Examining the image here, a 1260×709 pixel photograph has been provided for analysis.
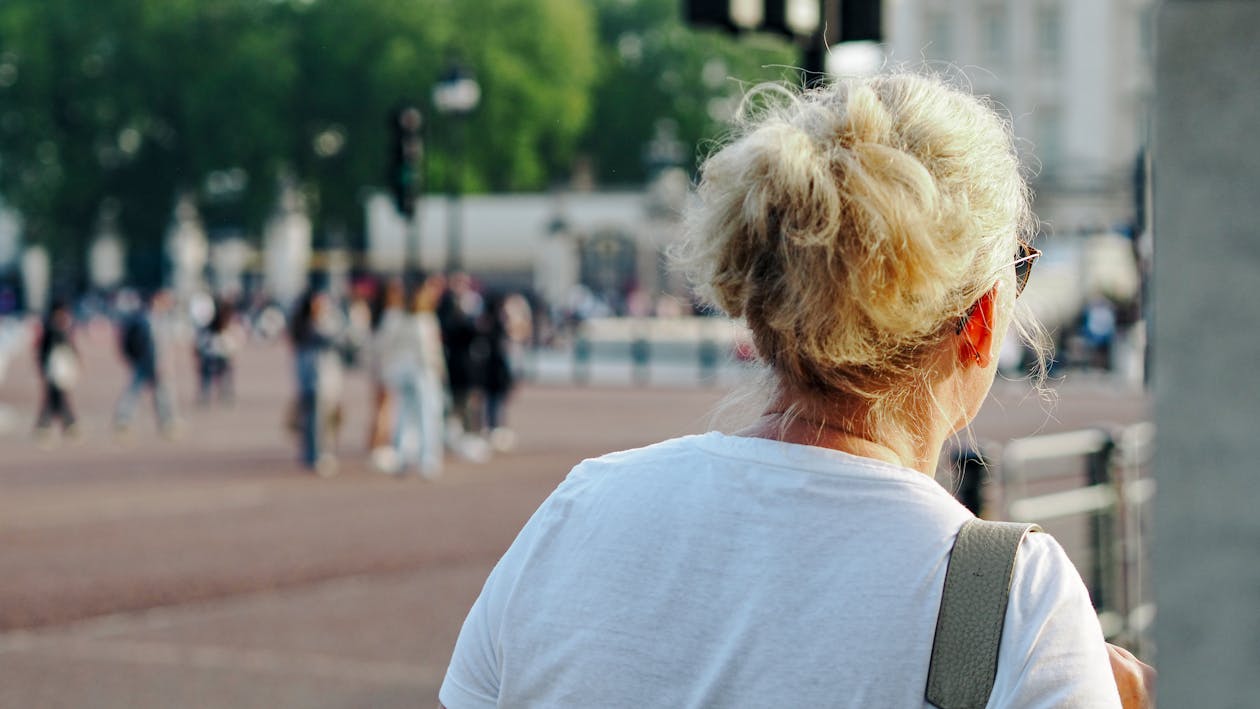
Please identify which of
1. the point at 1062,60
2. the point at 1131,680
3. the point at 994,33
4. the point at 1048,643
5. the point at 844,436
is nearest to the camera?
the point at 1048,643

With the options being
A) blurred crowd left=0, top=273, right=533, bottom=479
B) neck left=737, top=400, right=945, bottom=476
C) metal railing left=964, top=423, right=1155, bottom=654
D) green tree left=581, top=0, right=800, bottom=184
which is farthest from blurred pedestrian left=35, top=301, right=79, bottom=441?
green tree left=581, top=0, right=800, bottom=184

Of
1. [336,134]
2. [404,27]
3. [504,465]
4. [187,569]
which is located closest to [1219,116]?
[187,569]

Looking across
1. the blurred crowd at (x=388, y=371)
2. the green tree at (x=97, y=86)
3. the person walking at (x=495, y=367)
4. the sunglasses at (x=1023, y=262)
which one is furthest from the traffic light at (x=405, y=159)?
the green tree at (x=97, y=86)

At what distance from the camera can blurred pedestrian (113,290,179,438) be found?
63.1ft

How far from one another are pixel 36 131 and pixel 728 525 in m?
60.7

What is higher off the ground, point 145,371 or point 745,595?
point 745,595

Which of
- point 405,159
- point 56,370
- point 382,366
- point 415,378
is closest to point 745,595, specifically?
point 415,378

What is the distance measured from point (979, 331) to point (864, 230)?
0.17 meters

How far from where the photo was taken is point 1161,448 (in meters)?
0.99

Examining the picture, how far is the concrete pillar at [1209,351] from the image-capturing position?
954 millimetres

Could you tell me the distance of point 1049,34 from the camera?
6172 cm

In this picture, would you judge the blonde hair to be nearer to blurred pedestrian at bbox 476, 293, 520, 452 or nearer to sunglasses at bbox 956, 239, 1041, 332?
sunglasses at bbox 956, 239, 1041, 332

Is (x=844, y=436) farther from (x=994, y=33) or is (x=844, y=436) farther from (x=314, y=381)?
(x=994, y=33)

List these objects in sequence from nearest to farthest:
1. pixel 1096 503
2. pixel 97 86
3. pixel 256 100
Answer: pixel 1096 503
pixel 256 100
pixel 97 86
